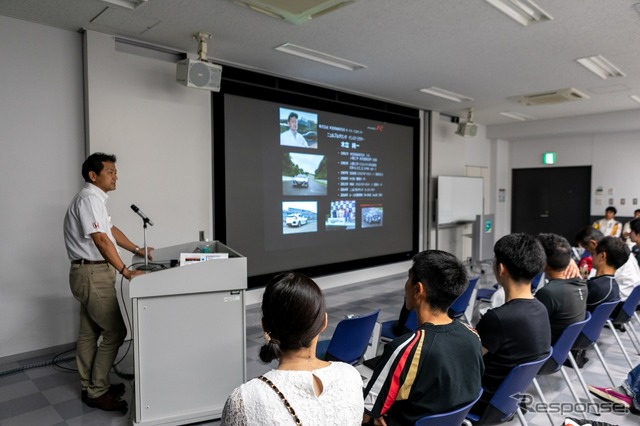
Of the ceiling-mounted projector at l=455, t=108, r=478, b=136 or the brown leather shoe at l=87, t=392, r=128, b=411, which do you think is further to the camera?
the ceiling-mounted projector at l=455, t=108, r=478, b=136

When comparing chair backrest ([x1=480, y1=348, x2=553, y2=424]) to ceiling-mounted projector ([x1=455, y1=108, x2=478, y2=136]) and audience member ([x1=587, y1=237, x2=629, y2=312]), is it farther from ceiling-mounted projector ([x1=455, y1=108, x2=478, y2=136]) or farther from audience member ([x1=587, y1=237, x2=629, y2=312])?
ceiling-mounted projector ([x1=455, y1=108, x2=478, y2=136])

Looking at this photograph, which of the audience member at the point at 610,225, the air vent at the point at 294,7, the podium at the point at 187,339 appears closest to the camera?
the podium at the point at 187,339

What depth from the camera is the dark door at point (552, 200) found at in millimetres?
9141

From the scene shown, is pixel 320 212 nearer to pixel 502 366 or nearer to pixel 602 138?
pixel 502 366

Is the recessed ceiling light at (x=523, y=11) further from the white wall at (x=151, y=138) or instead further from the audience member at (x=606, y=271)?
the white wall at (x=151, y=138)

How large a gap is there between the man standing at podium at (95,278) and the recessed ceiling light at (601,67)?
5.26 meters

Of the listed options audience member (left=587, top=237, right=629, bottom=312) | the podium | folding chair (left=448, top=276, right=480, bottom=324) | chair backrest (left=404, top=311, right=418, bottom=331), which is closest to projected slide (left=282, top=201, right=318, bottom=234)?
folding chair (left=448, top=276, right=480, bottom=324)

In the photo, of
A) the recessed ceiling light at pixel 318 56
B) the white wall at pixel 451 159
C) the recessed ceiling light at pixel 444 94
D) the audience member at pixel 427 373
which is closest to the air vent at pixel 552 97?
the recessed ceiling light at pixel 444 94

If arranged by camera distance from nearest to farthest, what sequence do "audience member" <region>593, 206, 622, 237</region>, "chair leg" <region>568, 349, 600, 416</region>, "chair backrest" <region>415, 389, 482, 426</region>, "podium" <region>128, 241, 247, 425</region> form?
"chair backrest" <region>415, 389, 482, 426</region> → "podium" <region>128, 241, 247, 425</region> → "chair leg" <region>568, 349, 600, 416</region> → "audience member" <region>593, 206, 622, 237</region>

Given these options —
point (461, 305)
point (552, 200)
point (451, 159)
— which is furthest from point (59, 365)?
point (552, 200)

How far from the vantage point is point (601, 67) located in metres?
5.31

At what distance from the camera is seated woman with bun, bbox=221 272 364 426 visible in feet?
3.52

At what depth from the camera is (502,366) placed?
6.37ft

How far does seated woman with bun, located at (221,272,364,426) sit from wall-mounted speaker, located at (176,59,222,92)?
11.2 feet
